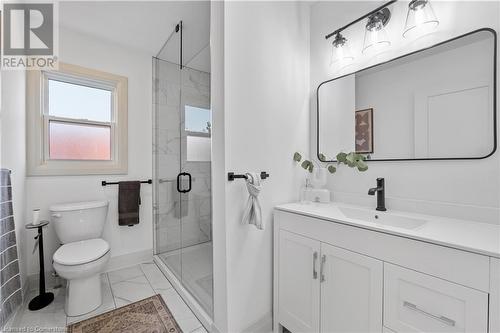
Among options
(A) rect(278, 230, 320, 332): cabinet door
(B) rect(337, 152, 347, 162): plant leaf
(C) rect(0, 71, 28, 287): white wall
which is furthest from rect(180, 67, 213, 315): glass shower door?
(C) rect(0, 71, 28, 287): white wall

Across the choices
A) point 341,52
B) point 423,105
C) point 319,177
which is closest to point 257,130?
point 319,177

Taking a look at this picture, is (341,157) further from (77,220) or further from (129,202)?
(77,220)

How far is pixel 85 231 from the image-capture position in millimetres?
1995

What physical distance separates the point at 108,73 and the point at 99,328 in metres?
2.29

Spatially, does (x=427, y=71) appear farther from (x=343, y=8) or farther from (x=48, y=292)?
(x=48, y=292)

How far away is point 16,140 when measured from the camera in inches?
66.6

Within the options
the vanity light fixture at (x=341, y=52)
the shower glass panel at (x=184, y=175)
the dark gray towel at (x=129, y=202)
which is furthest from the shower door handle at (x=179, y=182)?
the vanity light fixture at (x=341, y=52)

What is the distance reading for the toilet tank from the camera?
190 centimetres

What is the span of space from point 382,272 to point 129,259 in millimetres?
2477

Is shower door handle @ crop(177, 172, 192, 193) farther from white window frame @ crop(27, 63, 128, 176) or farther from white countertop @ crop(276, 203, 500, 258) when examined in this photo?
white countertop @ crop(276, 203, 500, 258)

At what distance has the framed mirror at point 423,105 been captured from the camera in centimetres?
111

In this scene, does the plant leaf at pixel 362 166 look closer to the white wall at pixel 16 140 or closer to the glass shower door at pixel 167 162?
the glass shower door at pixel 167 162

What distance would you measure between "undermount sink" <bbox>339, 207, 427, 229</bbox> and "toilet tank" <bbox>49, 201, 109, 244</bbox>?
84.2 inches

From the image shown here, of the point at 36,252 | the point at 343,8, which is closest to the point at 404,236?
the point at 343,8
